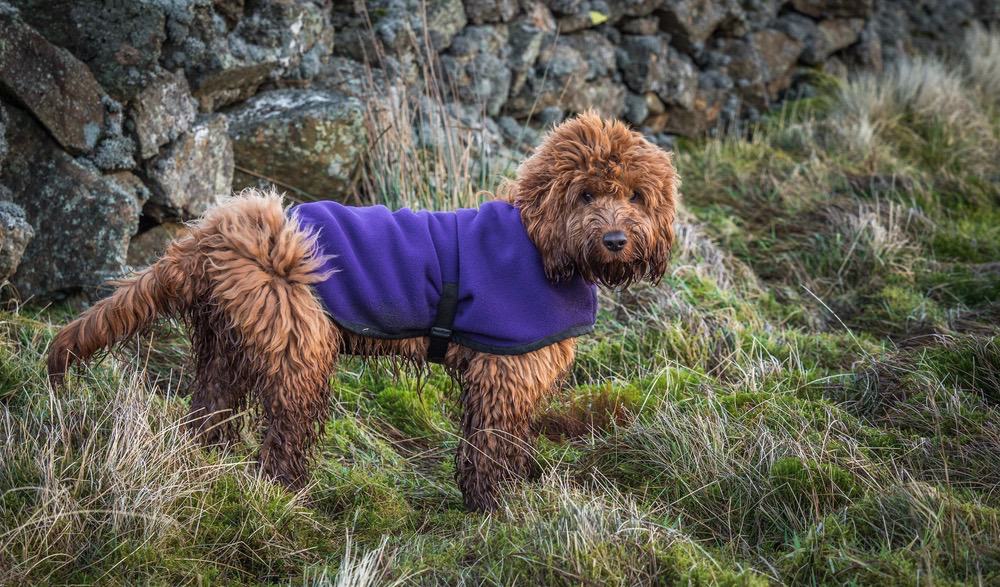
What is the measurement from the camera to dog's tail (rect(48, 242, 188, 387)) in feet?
10.8

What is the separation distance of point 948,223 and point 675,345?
143 inches

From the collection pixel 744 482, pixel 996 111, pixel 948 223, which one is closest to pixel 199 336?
pixel 744 482

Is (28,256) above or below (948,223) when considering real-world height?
above

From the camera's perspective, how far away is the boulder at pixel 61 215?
4.46m

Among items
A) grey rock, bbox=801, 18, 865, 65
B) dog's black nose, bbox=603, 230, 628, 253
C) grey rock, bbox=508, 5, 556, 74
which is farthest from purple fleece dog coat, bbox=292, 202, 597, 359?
grey rock, bbox=801, 18, 865, 65

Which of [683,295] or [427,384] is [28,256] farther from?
[683,295]

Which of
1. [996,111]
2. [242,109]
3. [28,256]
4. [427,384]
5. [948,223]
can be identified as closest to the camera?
[28,256]

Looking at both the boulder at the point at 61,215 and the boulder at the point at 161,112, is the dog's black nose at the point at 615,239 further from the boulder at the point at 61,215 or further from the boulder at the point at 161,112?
the boulder at the point at 161,112

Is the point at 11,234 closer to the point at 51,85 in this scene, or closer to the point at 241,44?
the point at 51,85

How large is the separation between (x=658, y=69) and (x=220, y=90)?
488cm

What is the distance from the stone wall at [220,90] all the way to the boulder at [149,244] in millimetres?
10

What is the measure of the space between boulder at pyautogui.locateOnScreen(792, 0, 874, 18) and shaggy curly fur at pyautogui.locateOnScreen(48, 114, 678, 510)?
771cm

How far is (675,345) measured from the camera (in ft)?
16.5

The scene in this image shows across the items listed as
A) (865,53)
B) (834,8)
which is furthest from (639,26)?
(865,53)
